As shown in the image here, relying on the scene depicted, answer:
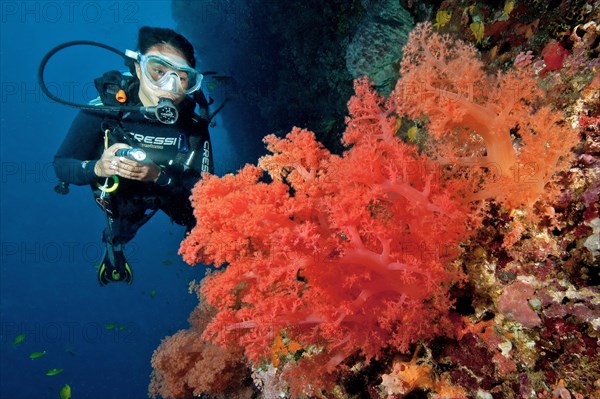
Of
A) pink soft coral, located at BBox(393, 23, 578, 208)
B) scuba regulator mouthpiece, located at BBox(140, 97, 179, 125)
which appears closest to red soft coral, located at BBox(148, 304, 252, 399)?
scuba regulator mouthpiece, located at BBox(140, 97, 179, 125)

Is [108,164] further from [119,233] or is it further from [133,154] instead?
[119,233]

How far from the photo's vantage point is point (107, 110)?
553cm

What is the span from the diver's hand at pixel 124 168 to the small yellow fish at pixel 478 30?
176 inches

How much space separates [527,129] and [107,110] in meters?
5.78

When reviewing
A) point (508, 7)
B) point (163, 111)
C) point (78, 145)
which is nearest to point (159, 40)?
point (163, 111)

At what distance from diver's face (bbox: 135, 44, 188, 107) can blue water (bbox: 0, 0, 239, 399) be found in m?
25.9

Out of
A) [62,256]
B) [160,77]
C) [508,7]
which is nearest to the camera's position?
[508,7]

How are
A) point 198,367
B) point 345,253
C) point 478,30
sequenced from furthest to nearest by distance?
point 198,367, point 478,30, point 345,253

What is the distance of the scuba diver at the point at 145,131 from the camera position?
18.2ft

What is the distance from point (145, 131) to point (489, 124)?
5404 mm

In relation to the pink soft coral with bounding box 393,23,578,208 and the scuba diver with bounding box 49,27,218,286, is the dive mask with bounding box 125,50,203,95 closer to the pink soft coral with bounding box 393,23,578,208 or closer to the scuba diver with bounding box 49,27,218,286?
the scuba diver with bounding box 49,27,218,286

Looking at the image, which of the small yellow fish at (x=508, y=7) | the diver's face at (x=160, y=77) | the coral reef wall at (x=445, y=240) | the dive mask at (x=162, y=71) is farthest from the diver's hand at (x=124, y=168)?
the small yellow fish at (x=508, y=7)

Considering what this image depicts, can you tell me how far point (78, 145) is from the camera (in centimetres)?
579

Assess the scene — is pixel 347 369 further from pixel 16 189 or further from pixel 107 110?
pixel 16 189
